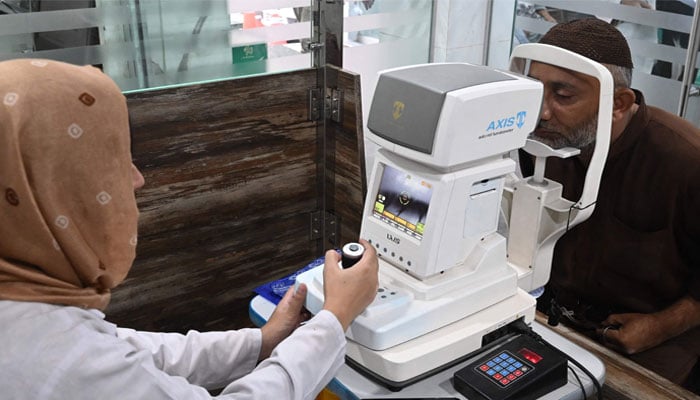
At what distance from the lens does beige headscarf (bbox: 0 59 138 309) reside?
→ 2.91 ft

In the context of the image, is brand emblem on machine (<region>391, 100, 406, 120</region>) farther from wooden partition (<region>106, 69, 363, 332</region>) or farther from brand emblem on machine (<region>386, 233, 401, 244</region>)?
wooden partition (<region>106, 69, 363, 332</region>)

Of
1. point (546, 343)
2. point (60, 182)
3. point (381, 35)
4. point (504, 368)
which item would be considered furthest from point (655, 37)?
point (60, 182)

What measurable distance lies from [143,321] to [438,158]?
4.78 ft

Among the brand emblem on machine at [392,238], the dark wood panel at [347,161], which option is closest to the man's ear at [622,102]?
the brand emblem on machine at [392,238]

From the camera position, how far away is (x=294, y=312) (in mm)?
1354

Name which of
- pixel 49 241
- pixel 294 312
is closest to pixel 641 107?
pixel 294 312

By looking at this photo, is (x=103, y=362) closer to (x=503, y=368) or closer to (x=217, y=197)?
(x=503, y=368)

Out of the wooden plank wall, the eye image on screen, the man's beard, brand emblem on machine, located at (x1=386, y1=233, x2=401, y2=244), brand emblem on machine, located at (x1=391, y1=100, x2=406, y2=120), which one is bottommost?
the wooden plank wall

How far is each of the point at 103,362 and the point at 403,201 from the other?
59 centimetres

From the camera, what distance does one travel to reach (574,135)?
1.57 meters

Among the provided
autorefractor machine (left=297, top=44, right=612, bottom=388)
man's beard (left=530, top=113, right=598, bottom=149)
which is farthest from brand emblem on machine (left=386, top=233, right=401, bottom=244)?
man's beard (left=530, top=113, right=598, bottom=149)

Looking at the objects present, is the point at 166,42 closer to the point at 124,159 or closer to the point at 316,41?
the point at 316,41

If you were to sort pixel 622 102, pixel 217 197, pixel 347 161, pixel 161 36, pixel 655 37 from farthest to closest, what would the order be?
pixel 655 37, pixel 347 161, pixel 217 197, pixel 161 36, pixel 622 102

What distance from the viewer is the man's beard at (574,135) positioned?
154 cm
